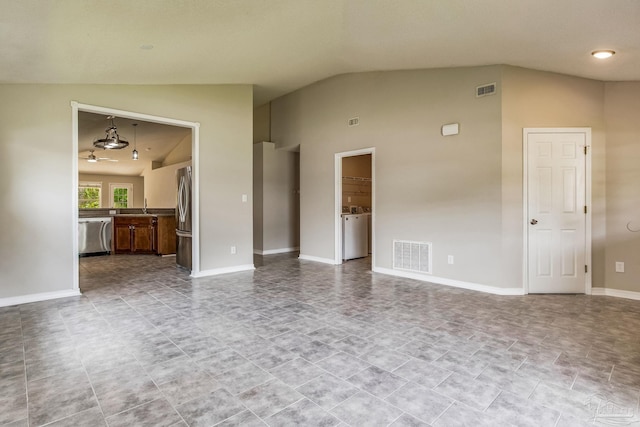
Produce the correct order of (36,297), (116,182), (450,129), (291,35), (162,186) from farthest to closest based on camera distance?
1. (116,182)
2. (162,186)
3. (450,129)
4. (36,297)
5. (291,35)

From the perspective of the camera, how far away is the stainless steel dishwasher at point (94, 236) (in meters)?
7.15

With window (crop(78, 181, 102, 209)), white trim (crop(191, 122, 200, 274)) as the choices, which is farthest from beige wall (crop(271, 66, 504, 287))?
window (crop(78, 181, 102, 209))

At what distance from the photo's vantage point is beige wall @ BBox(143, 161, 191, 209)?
1012cm

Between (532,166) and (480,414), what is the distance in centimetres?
340

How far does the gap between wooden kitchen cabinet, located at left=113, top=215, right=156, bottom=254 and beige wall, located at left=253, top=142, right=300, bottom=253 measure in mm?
2313

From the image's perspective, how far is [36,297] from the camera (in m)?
3.87

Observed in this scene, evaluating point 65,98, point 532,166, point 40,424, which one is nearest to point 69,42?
point 65,98

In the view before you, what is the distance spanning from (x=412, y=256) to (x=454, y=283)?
27.6 inches

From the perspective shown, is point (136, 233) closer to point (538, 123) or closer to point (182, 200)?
point (182, 200)

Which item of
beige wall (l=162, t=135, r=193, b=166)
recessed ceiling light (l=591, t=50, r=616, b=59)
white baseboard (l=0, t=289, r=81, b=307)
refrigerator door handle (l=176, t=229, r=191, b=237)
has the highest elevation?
beige wall (l=162, t=135, r=193, b=166)

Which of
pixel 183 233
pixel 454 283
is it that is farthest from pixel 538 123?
pixel 183 233

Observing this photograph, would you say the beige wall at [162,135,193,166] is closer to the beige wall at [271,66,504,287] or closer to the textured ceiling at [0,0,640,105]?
the beige wall at [271,66,504,287]

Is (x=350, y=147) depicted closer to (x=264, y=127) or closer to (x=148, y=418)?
(x=264, y=127)

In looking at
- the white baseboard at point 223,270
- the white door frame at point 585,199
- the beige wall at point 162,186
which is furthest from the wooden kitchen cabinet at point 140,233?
the white door frame at point 585,199
